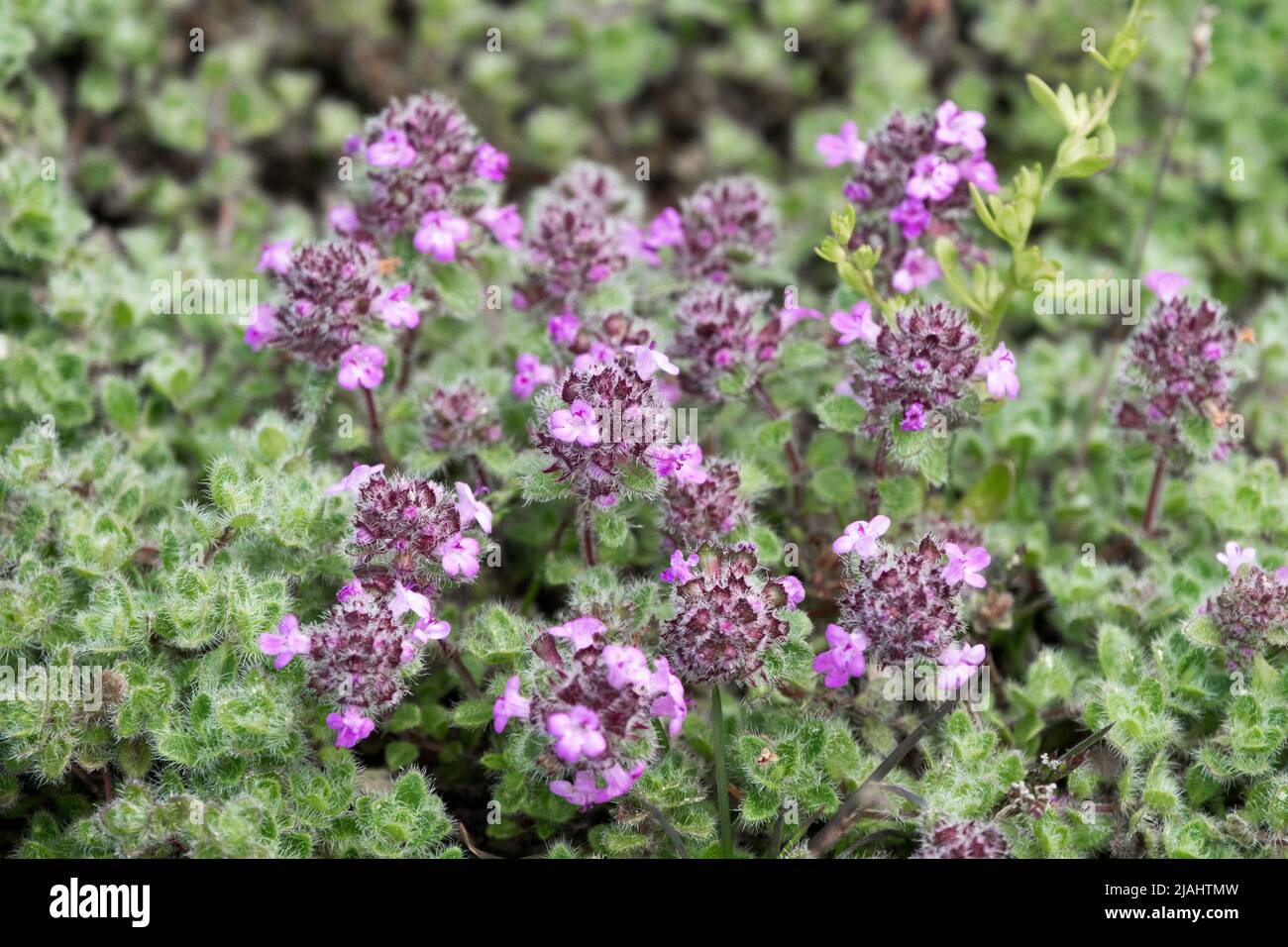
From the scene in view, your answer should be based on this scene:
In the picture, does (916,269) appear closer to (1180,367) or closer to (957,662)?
(1180,367)

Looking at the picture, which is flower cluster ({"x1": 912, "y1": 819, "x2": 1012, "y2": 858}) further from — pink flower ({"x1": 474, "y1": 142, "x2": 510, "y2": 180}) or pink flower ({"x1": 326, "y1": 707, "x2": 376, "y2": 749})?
pink flower ({"x1": 474, "y1": 142, "x2": 510, "y2": 180})

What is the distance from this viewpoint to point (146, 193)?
19.4ft

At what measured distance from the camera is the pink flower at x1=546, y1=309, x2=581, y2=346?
411 cm

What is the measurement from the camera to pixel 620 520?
3.65 meters

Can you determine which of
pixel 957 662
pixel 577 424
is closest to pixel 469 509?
pixel 577 424

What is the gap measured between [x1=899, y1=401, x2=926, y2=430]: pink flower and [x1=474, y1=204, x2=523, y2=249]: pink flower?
1.61 m

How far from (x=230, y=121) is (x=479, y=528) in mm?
3299

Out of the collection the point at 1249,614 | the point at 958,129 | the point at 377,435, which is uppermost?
the point at 958,129

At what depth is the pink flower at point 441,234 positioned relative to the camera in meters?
4.14

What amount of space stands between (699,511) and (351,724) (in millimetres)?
1232

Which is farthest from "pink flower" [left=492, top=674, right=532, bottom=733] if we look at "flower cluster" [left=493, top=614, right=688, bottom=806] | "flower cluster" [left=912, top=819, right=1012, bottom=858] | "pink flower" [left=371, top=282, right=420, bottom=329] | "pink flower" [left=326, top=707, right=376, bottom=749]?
"pink flower" [left=371, top=282, right=420, bottom=329]

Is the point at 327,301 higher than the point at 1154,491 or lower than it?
higher
